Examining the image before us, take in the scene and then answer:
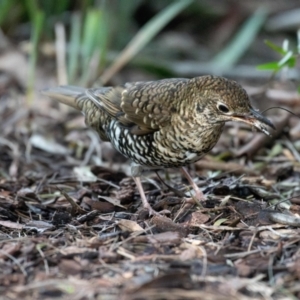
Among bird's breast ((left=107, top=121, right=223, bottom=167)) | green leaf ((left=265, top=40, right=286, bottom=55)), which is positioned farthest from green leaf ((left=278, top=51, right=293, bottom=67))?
bird's breast ((left=107, top=121, right=223, bottom=167))

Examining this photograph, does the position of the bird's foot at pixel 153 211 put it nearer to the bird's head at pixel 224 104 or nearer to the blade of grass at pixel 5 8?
the bird's head at pixel 224 104

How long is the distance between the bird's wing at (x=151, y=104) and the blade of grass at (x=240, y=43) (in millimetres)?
4590

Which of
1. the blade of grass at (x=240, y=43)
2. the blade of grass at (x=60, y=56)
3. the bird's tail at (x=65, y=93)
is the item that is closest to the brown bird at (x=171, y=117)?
the bird's tail at (x=65, y=93)

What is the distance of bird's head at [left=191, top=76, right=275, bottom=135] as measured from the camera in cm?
433

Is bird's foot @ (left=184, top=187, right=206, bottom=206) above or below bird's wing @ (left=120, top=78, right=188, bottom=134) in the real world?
below

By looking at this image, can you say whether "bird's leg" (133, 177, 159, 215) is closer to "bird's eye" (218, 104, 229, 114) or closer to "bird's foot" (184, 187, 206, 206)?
"bird's foot" (184, 187, 206, 206)

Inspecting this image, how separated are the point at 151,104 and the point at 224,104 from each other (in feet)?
2.46

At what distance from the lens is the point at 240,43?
1005 cm

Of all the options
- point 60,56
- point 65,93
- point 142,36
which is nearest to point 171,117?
point 65,93

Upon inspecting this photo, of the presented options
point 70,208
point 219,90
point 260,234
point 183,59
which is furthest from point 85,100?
A: point 183,59

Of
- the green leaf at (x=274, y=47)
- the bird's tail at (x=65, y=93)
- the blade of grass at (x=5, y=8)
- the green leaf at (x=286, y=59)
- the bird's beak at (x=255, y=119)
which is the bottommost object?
the bird's beak at (x=255, y=119)

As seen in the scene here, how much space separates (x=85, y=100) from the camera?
5.79 metres

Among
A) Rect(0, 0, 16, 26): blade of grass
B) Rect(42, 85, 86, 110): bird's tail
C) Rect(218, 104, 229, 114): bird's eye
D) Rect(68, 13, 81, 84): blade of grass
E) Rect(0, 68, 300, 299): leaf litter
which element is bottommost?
Rect(0, 68, 300, 299): leaf litter

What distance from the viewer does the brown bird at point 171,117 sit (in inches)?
173
